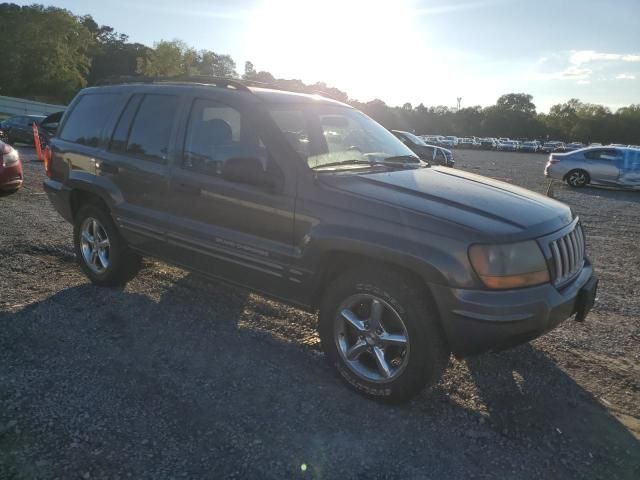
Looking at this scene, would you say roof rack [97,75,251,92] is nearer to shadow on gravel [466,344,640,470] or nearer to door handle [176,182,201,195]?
door handle [176,182,201,195]

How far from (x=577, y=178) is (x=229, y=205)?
1638 centimetres

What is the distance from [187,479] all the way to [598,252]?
6.93 m

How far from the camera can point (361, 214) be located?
319 centimetres

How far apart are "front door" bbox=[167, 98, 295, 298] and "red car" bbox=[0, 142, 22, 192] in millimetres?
6371

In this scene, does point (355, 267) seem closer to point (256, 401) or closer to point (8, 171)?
point (256, 401)

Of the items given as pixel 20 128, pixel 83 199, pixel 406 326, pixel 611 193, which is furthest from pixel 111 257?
pixel 20 128

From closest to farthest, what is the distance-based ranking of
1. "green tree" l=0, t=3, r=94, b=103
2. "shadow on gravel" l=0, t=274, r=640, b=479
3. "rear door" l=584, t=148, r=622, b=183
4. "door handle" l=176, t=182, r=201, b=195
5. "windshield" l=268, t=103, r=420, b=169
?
"shadow on gravel" l=0, t=274, r=640, b=479, "windshield" l=268, t=103, r=420, b=169, "door handle" l=176, t=182, r=201, b=195, "rear door" l=584, t=148, r=622, b=183, "green tree" l=0, t=3, r=94, b=103

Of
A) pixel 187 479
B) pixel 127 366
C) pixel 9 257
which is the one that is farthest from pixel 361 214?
pixel 9 257

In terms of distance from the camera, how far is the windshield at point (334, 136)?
3758mm

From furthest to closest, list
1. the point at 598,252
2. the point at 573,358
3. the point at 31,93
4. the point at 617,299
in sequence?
the point at 31,93
the point at 598,252
the point at 617,299
the point at 573,358

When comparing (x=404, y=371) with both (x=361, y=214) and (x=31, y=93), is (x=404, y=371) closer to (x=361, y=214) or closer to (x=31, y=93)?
(x=361, y=214)

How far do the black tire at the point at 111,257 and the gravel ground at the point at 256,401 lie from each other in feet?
0.46

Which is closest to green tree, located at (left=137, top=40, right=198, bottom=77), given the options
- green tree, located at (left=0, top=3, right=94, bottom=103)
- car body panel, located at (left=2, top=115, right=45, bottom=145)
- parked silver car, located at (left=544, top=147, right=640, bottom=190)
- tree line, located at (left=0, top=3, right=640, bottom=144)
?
tree line, located at (left=0, top=3, right=640, bottom=144)

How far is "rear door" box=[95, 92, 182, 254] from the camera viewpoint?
170 inches
